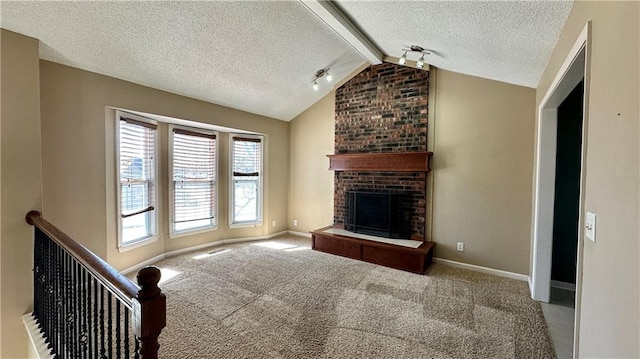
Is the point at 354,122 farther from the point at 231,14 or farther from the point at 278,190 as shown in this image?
the point at 231,14

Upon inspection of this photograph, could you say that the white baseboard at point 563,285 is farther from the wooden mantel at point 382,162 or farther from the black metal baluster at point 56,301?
the black metal baluster at point 56,301

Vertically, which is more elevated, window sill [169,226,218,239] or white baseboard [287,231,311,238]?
window sill [169,226,218,239]

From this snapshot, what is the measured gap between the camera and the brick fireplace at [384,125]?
406 centimetres

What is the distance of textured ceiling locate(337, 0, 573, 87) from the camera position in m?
1.99

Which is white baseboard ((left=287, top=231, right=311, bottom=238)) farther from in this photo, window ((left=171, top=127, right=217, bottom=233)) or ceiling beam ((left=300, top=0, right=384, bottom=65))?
ceiling beam ((left=300, top=0, right=384, bottom=65))

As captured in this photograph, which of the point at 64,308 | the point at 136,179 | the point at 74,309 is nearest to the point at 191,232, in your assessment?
the point at 136,179

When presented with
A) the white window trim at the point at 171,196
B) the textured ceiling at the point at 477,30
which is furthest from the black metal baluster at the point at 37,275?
the textured ceiling at the point at 477,30

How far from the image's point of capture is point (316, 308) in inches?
105

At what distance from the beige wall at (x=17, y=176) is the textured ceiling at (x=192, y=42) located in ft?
0.95

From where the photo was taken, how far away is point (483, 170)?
11.8 ft

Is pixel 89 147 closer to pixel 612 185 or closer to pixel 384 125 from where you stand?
pixel 384 125

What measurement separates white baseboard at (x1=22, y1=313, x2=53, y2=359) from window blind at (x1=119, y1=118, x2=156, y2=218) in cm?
133

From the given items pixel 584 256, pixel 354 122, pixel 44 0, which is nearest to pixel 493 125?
pixel 354 122

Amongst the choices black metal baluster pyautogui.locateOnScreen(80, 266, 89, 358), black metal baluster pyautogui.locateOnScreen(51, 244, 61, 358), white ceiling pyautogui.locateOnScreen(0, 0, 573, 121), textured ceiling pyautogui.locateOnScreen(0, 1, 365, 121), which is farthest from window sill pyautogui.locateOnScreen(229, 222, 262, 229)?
black metal baluster pyautogui.locateOnScreen(80, 266, 89, 358)
